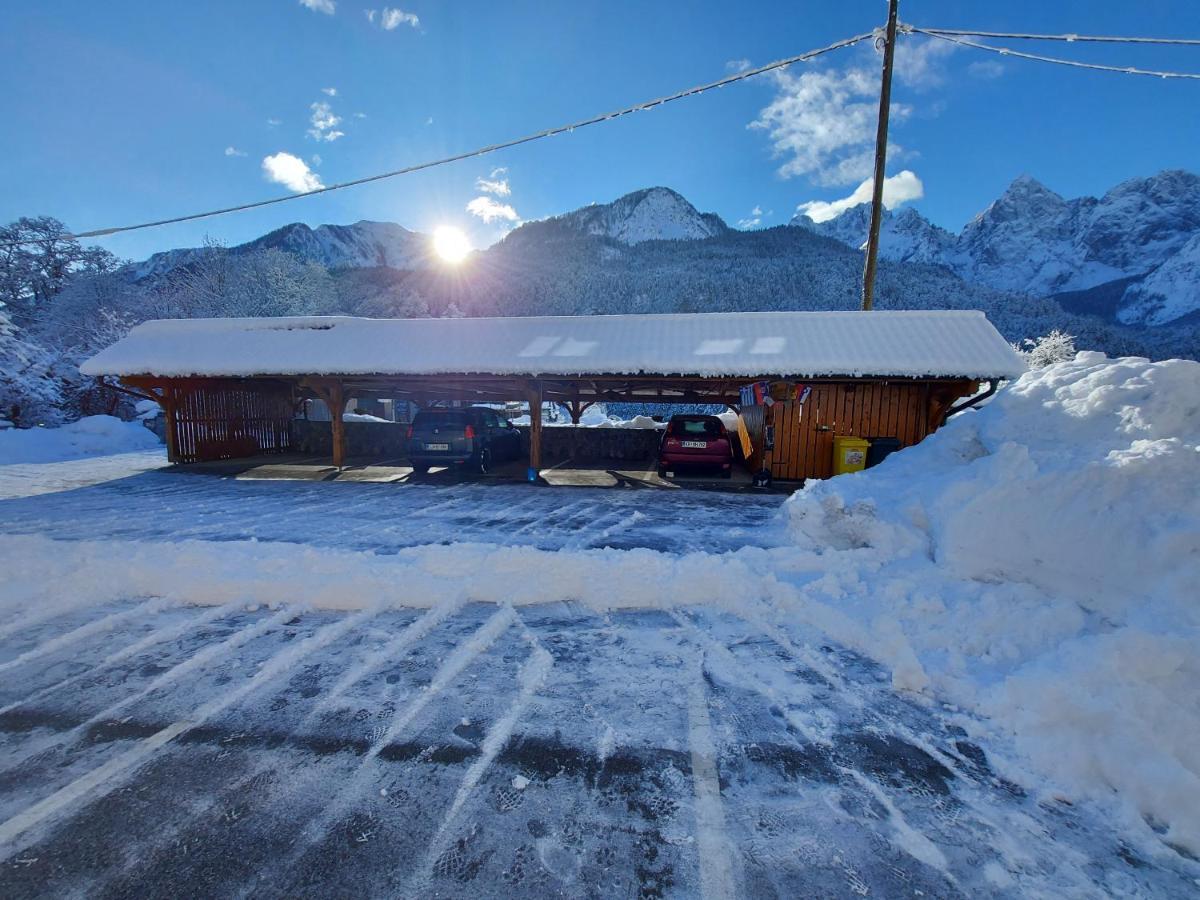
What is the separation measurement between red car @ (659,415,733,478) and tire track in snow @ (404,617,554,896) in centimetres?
783

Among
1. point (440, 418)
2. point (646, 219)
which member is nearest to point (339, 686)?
point (440, 418)

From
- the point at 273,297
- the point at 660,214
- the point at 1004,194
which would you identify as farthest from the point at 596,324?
the point at 1004,194

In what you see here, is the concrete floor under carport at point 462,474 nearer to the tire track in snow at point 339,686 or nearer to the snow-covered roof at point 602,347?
the snow-covered roof at point 602,347

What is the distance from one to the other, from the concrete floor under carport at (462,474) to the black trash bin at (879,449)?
5.31 feet

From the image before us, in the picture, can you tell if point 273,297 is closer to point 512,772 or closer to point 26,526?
point 26,526

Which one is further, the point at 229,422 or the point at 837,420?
the point at 229,422

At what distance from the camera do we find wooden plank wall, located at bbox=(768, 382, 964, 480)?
1036 cm

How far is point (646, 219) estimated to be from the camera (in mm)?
101125

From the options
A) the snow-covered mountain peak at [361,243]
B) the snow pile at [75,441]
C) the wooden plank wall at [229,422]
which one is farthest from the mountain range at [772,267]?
the wooden plank wall at [229,422]

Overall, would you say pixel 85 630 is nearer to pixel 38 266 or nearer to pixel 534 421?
pixel 534 421

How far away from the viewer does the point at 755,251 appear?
283 ft

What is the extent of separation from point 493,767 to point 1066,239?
174 metres

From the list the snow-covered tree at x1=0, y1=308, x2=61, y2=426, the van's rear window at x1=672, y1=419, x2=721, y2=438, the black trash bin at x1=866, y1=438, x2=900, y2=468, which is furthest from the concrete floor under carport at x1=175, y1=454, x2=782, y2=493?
the snow-covered tree at x1=0, y1=308, x2=61, y2=426

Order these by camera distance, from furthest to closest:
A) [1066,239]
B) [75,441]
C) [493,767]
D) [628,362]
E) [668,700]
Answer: [1066,239], [75,441], [628,362], [668,700], [493,767]
